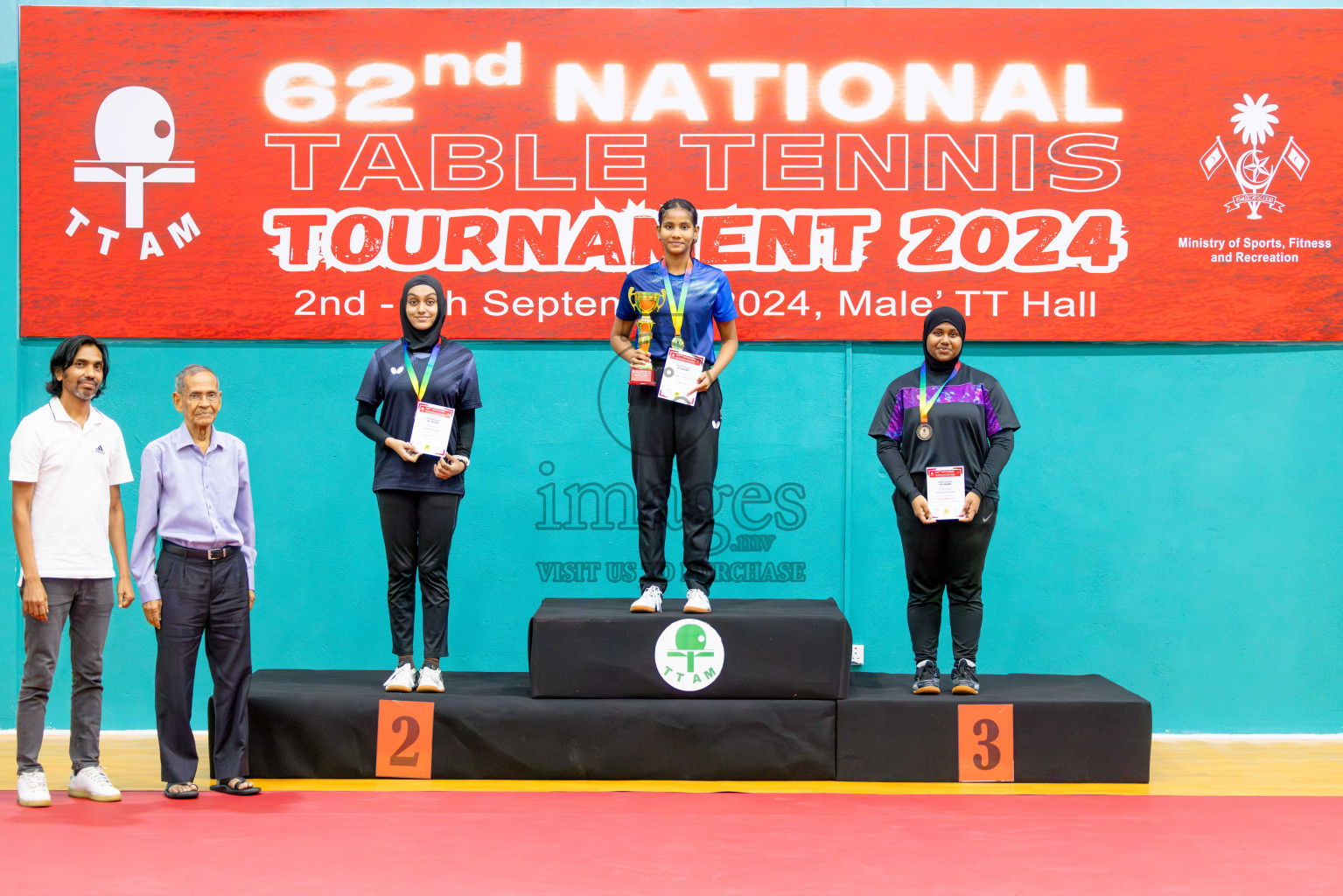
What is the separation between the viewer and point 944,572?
4.02m

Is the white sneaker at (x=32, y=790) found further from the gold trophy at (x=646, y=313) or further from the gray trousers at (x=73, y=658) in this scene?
the gold trophy at (x=646, y=313)

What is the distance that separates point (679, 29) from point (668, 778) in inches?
115

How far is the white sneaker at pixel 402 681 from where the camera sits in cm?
390

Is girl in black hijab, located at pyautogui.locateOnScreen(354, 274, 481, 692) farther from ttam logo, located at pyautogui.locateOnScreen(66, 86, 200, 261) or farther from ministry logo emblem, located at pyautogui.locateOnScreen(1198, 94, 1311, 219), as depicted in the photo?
ministry logo emblem, located at pyautogui.locateOnScreen(1198, 94, 1311, 219)

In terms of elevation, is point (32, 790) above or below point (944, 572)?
below

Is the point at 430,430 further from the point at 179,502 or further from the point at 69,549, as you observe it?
the point at 69,549

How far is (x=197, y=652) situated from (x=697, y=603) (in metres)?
1.58

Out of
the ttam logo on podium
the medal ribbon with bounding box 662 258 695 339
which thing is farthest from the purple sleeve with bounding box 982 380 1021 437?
the ttam logo on podium

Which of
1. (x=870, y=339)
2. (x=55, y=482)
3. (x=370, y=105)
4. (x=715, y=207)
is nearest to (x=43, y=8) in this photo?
(x=370, y=105)

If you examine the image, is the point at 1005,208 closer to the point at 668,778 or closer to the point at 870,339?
the point at 870,339

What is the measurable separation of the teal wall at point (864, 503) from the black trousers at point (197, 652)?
1136 mm

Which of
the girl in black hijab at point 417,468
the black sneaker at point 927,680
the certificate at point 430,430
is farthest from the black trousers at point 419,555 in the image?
the black sneaker at point 927,680

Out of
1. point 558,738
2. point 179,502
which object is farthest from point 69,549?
point 558,738

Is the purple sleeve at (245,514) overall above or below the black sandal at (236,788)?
above
